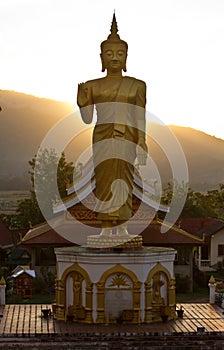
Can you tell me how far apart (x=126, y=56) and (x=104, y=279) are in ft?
17.4

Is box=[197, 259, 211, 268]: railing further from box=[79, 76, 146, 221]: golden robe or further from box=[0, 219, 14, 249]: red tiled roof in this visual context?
box=[79, 76, 146, 221]: golden robe

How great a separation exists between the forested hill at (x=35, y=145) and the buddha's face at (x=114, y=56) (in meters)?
128

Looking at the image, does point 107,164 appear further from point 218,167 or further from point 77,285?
point 218,167

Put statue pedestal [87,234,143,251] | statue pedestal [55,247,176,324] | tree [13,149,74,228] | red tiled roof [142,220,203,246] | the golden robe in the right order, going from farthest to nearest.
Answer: tree [13,149,74,228]
red tiled roof [142,220,203,246]
the golden robe
statue pedestal [87,234,143,251]
statue pedestal [55,247,176,324]

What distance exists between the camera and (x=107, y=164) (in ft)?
56.3

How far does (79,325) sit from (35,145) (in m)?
154

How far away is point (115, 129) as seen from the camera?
672 inches

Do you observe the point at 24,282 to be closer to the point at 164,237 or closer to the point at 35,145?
the point at 164,237

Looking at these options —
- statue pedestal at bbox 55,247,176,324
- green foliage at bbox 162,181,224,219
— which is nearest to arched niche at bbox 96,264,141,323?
statue pedestal at bbox 55,247,176,324

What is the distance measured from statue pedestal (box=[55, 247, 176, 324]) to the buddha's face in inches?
169

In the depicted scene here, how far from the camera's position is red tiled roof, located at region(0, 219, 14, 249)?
3881cm

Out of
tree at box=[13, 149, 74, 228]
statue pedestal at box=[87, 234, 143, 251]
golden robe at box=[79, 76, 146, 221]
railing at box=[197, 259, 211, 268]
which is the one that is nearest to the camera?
statue pedestal at box=[87, 234, 143, 251]

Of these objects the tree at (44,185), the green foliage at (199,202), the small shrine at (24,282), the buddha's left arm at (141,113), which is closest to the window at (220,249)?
the green foliage at (199,202)

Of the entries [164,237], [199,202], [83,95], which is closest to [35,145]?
[199,202]
